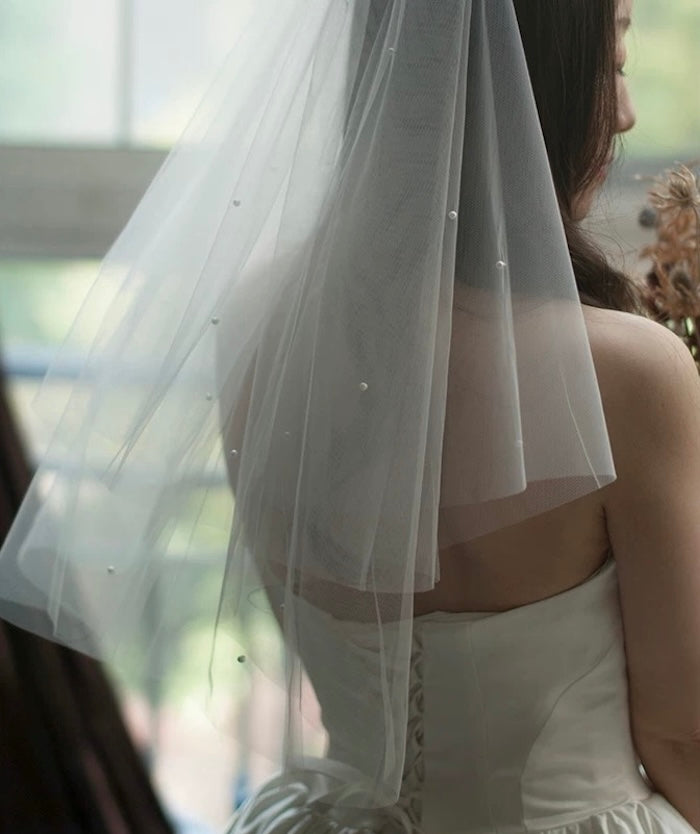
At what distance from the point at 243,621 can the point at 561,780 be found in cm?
28

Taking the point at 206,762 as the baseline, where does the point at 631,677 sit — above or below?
above

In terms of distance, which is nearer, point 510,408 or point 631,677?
point 510,408

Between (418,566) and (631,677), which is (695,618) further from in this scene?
(418,566)

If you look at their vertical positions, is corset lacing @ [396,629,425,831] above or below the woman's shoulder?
below

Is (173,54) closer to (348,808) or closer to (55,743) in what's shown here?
(55,743)

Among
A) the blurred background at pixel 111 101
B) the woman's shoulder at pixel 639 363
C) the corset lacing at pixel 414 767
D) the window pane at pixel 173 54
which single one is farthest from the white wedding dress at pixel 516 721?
the window pane at pixel 173 54

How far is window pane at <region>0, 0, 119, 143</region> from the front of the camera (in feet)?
6.28

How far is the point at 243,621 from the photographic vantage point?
938 mm

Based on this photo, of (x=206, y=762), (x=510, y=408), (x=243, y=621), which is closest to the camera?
(x=510, y=408)

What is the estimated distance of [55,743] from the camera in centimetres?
195

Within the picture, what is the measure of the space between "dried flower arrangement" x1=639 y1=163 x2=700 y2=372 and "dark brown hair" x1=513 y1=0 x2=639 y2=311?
22cm

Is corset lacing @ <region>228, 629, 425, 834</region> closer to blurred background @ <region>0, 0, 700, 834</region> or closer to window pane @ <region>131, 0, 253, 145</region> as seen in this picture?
blurred background @ <region>0, 0, 700, 834</region>

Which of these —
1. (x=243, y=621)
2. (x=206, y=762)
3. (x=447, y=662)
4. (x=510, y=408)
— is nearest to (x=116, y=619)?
(x=243, y=621)

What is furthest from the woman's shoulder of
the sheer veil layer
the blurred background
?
the blurred background
